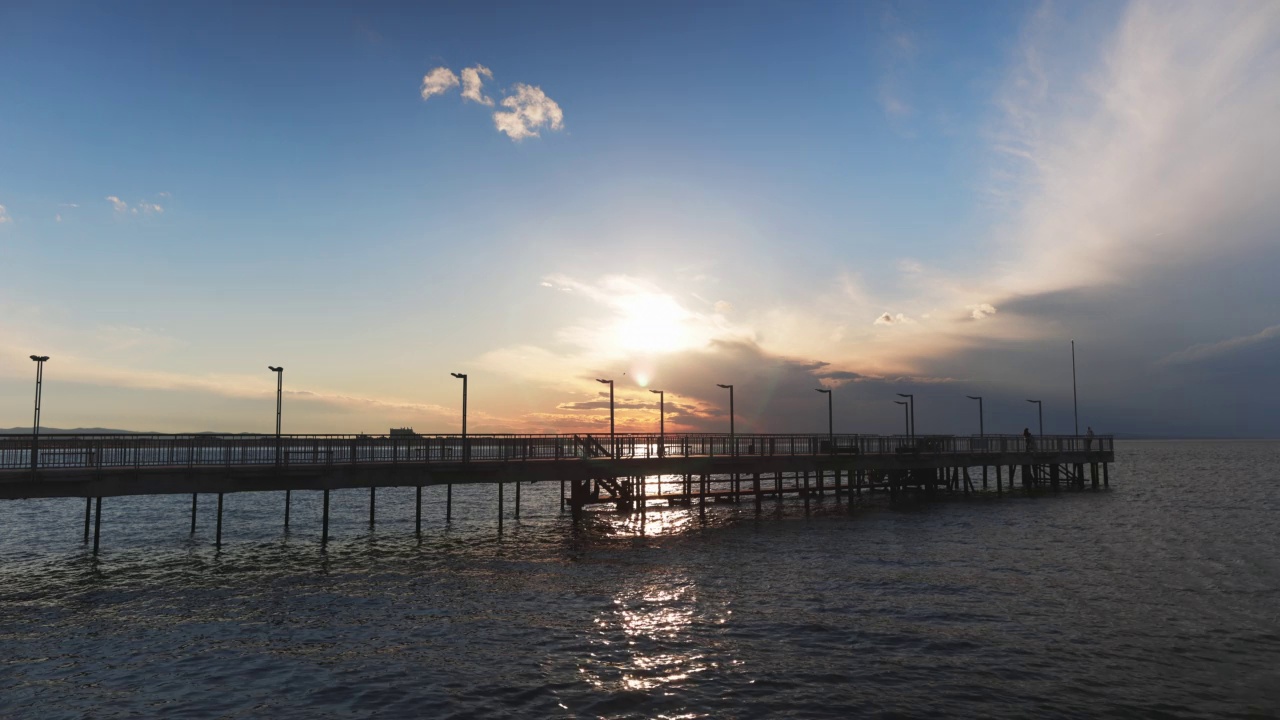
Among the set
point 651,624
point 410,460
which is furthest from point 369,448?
point 651,624

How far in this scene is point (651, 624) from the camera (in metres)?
23.7

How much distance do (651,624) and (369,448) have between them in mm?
23034

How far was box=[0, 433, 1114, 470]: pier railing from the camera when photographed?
33344 mm

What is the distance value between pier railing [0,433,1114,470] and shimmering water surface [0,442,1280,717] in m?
5.08

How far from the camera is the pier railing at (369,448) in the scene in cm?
3334

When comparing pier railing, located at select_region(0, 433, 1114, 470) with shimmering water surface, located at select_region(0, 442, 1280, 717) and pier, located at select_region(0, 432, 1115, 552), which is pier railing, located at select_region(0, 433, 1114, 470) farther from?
shimmering water surface, located at select_region(0, 442, 1280, 717)

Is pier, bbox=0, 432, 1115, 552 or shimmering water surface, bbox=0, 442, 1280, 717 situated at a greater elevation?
pier, bbox=0, 432, 1115, 552

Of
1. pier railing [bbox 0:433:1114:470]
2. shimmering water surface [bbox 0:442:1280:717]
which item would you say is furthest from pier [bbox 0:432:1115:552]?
shimmering water surface [bbox 0:442:1280:717]

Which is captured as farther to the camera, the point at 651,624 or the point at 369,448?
the point at 369,448

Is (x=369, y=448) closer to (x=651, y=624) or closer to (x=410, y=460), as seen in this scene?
(x=410, y=460)

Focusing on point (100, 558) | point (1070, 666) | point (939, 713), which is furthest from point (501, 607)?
point (100, 558)

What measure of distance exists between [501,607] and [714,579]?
9.50m

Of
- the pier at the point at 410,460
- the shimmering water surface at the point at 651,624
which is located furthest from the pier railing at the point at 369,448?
the shimmering water surface at the point at 651,624

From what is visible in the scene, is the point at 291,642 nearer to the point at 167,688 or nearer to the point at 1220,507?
the point at 167,688
